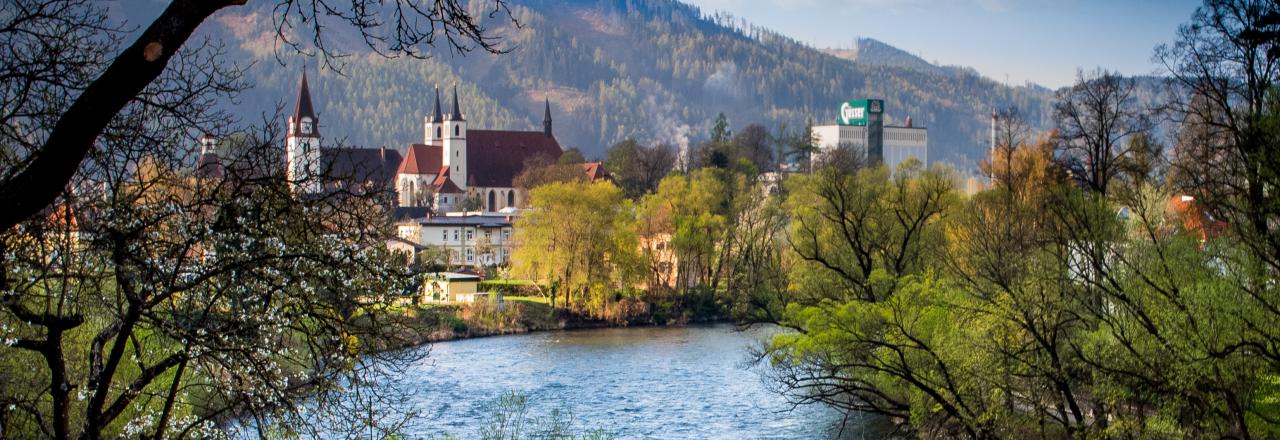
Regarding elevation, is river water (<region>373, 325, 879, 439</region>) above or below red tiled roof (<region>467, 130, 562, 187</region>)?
below

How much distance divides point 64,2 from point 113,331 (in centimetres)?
171

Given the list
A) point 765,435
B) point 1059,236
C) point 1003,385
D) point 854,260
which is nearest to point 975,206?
point 854,260

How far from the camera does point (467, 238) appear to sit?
7075 cm

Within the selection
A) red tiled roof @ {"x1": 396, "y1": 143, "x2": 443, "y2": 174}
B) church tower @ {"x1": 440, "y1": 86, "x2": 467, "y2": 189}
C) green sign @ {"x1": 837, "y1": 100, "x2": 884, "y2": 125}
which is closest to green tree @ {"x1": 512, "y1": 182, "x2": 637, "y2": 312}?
church tower @ {"x1": 440, "y1": 86, "x2": 467, "y2": 189}

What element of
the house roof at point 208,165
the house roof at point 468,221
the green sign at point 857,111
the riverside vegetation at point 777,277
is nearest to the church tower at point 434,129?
the green sign at point 857,111

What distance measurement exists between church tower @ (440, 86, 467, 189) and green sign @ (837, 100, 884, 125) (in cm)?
4710

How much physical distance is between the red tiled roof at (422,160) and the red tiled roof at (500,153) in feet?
10.6

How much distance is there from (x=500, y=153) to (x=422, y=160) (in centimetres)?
727

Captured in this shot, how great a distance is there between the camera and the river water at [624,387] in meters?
26.4

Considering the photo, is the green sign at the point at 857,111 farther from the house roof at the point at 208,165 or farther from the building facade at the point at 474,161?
the house roof at the point at 208,165

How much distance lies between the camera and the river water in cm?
2639

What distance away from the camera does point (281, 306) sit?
802 centimetres

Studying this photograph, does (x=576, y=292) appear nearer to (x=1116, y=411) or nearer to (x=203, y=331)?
(x=1116, y=411)

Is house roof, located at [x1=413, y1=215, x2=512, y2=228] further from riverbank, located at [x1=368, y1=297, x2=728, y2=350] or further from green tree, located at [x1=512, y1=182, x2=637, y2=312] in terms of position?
riverbank, located at [x1=368, y1=297, x2=728, y2=350]
